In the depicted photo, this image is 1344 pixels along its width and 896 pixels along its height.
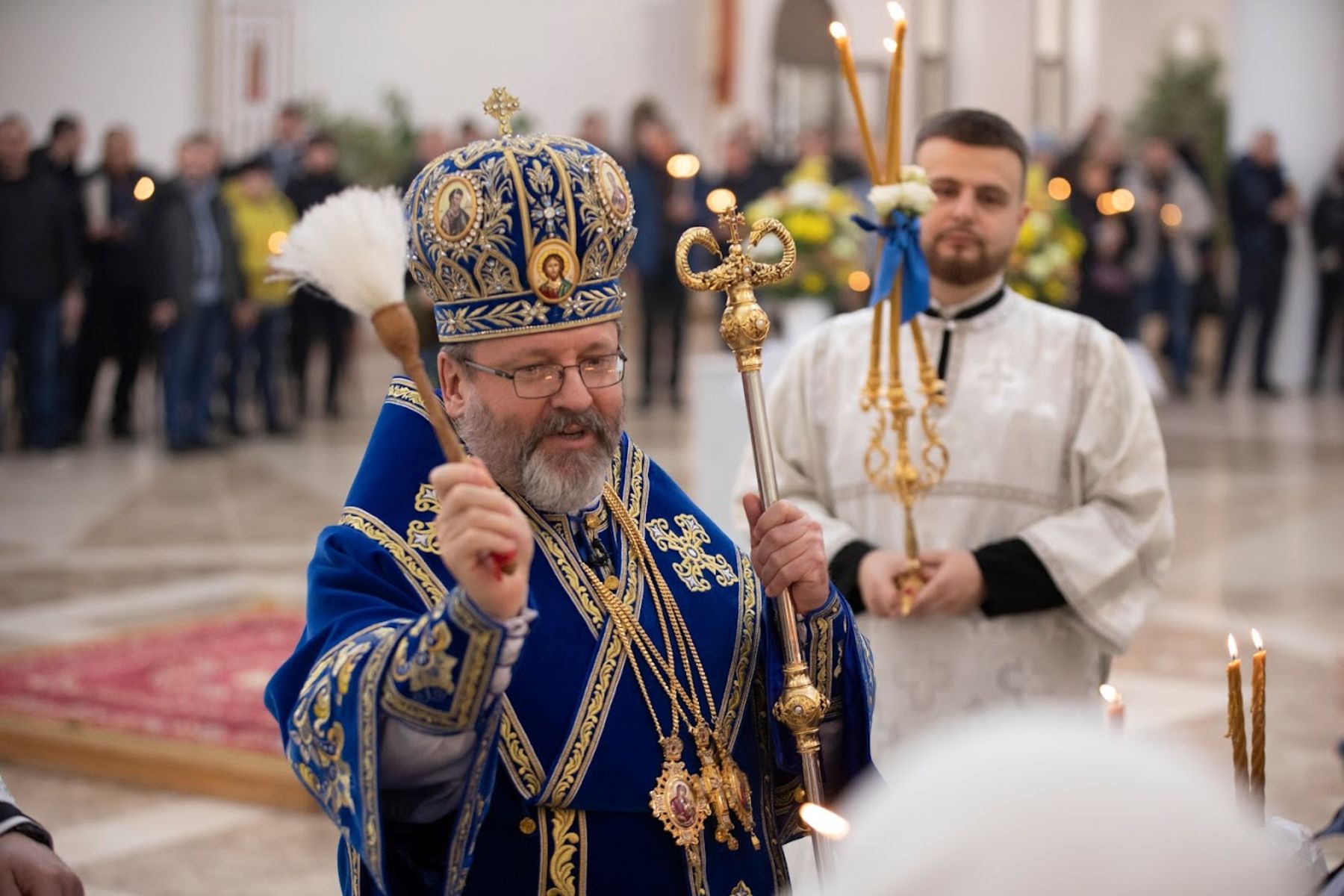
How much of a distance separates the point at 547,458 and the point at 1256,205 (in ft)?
46.4

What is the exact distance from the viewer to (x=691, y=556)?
2486 mm

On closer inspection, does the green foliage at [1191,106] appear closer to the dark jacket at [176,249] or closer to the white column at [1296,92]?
the white column at [1296,92]

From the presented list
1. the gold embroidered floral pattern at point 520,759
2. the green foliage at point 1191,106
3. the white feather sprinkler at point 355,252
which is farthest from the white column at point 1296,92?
the white feather sprinkler at point 355,252

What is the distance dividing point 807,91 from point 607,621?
2322 cm

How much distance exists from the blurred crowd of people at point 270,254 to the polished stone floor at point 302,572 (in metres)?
0.63

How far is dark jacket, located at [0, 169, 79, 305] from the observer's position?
11.3 m

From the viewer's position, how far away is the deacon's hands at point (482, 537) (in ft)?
6.04

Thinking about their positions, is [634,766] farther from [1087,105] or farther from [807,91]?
[1087,105]

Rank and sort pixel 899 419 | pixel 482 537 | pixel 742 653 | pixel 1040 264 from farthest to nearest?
pixel 1040 264 < pixel 899 419 < pixel 742 653 < pixel 482 537

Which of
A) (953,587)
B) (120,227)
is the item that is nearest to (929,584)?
(953,587)

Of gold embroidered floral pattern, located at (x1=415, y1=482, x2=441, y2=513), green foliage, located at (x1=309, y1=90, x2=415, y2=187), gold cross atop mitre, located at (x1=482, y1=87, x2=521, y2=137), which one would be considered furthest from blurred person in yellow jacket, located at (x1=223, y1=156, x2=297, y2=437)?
gold embroidered floral pattern, located at (x1=415, y1=482, x2=441, y2=513)

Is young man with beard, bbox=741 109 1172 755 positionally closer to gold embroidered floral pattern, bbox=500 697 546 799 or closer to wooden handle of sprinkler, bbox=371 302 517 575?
gold embroidered floral pattern, bbox=500 697 546 799

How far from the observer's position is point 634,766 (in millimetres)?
2266

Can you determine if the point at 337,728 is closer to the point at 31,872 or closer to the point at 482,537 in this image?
the point at 482,537
